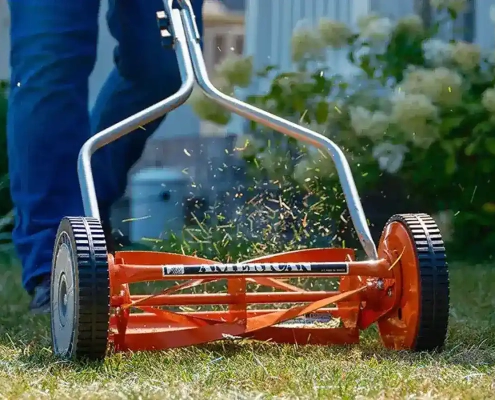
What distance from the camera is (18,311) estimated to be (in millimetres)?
2752

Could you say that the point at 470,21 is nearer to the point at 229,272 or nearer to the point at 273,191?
the point at 273,191

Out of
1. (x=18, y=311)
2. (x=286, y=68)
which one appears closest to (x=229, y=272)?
(x=18, y=311)

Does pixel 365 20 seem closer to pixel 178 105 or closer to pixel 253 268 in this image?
pixel 178 105

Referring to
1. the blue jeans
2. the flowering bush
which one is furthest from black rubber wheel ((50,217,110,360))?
the flowering bush

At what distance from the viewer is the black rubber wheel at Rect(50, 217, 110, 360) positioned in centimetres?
178

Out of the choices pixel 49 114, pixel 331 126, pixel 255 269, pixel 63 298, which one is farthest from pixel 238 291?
pixel 331 126

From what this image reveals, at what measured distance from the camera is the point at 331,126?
376 cm

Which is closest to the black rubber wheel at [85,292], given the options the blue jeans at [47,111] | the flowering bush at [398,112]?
the blue jeans at [47,111]

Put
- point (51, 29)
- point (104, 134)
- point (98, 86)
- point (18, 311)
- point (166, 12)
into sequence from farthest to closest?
point (98, 86) → point (51, 29) → point (18, 311) → point (166, 12) → point (104, 134)

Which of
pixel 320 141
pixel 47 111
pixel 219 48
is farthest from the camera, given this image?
pixel 219 48

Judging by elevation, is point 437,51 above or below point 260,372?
above

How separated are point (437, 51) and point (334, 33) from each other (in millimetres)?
416

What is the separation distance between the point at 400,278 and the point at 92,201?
66cm

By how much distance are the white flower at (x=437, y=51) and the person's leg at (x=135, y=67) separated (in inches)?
37.2
